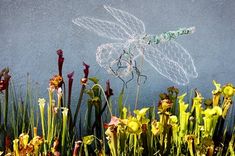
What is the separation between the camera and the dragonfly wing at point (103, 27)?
1820 mm

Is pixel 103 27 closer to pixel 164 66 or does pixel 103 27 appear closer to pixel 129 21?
pixel 129 21

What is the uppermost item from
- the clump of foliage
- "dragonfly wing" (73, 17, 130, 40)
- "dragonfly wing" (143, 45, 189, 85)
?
"dragonfly wing" (73, 17, 130, 40)

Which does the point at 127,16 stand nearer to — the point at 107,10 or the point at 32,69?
the point at 107,10

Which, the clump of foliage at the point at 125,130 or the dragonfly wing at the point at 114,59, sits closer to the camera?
the clump of foliage at the point at 125,130

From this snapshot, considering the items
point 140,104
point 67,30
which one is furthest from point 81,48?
point 140,104

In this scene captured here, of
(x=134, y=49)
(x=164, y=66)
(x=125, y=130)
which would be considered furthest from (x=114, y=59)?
(x=125, y=130)

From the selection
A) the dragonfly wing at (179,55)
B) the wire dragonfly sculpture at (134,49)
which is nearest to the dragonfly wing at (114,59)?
the wire dragonfly sculpture at (134,49)

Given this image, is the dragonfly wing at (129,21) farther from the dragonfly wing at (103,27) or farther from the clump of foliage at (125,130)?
the clump of foliage at (125,130)

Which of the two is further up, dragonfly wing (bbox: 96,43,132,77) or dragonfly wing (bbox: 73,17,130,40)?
dragonfly wing (bbox: 73,17,130,40)

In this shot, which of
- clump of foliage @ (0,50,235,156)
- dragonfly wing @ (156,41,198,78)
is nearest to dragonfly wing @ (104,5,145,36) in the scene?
dragonfly wing @ (156,41,198,78)

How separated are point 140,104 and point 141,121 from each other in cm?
42

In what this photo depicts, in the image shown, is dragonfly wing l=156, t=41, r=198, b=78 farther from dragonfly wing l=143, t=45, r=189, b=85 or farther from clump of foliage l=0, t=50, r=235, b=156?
clump of foliage l=0, t=50, r=235, b=156

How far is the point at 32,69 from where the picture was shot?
6.01 feet

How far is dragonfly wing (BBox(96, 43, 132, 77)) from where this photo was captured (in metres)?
1.84
